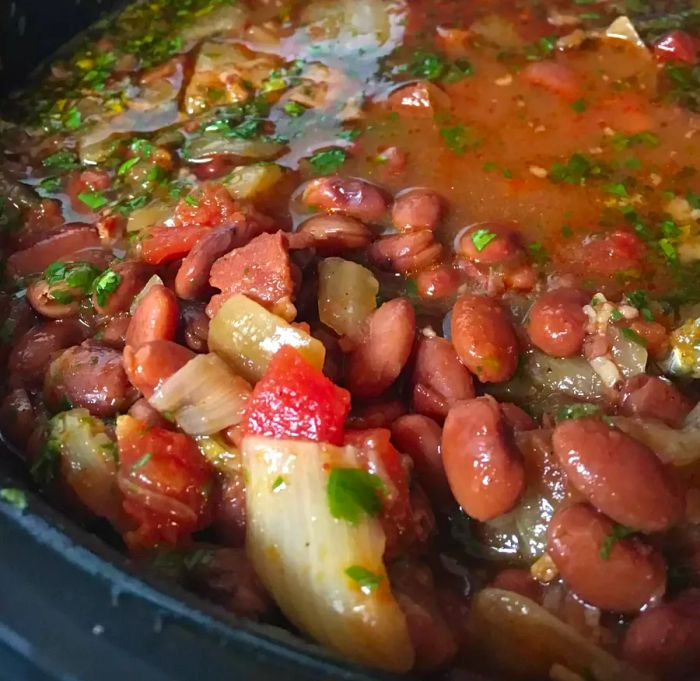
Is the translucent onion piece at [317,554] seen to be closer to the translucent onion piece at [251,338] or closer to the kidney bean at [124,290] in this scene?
the translucent onion piece at [251,338]

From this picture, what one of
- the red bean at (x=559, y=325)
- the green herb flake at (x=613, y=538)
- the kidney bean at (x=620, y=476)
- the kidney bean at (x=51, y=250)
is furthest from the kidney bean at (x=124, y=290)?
the green herb flake at (x=613, y=538)

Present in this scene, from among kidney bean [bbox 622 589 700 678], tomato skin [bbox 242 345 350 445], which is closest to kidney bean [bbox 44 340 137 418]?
tomato skin [bbox 242 345 350 445]

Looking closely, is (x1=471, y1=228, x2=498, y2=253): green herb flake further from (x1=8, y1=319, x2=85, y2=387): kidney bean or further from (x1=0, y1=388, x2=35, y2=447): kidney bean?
(x1=0, y1=388, x2=35, y2=447): kidney bean

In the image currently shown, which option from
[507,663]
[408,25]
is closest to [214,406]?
[507,663]

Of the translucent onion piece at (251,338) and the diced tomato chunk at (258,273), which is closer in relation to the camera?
the translucent onion piece at (251,338)

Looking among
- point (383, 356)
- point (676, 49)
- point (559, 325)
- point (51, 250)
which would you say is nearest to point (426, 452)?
point (383, 356)

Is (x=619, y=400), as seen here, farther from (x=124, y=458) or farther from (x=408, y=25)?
(x=408, y=25)
